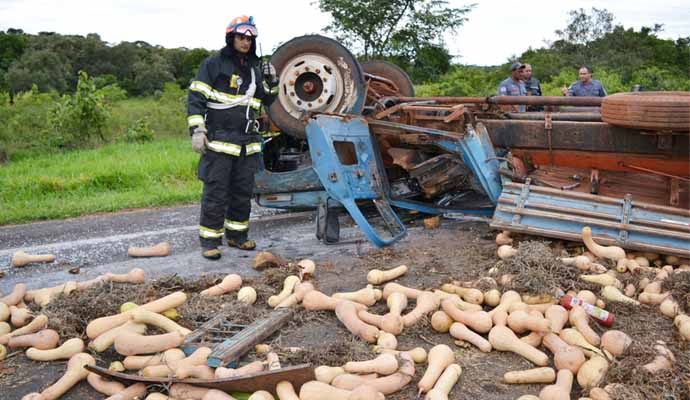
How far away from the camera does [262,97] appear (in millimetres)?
5711

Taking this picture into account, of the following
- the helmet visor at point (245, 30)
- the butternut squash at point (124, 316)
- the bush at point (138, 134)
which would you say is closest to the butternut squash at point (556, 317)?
the butternut squash at point (124, 316)

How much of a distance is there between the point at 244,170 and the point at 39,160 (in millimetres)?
6577

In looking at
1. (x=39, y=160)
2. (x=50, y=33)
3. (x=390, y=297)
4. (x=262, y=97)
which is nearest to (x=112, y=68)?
(x=50, y=33)

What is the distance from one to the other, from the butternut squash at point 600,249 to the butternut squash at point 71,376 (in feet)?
11.2

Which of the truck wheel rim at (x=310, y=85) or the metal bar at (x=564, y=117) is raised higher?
the truck wheel rim at (x=310, y=85)

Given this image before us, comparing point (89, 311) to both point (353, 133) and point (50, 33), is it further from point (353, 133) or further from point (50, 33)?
point (50, 33)

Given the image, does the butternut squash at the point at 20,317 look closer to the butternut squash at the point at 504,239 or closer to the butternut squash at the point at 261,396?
the butternut squash at the point at 261,396

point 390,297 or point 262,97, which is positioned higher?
point 262,97

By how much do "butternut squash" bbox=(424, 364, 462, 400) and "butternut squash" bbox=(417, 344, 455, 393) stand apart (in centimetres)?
3

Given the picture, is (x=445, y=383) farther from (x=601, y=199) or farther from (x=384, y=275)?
(x=601, y=199)

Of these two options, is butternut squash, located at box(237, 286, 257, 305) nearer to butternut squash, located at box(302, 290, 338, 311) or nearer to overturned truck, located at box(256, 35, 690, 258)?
butternut squash, located at box(302, 290, 338, 311)

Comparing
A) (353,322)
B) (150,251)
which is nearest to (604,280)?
(353,322)

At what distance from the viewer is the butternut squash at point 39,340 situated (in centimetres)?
360

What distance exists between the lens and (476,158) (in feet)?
18.1
